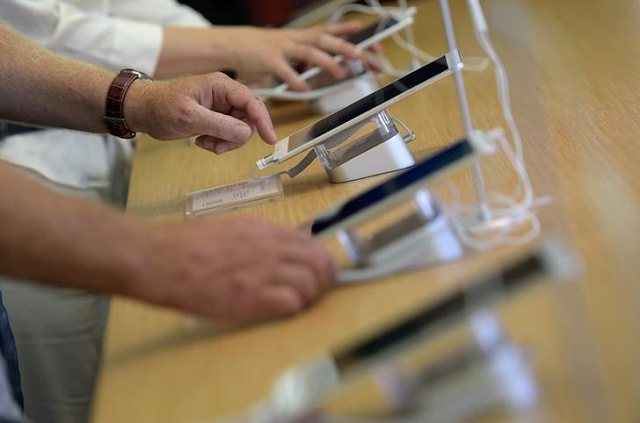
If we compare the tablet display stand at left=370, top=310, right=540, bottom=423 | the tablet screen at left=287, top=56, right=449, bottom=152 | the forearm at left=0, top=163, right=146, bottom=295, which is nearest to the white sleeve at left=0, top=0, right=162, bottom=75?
the tablet screen at left=287, top=56, right=449, bottom=152

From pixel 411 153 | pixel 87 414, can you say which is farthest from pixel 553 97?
pixel 87 414

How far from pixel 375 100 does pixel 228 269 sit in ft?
1.49

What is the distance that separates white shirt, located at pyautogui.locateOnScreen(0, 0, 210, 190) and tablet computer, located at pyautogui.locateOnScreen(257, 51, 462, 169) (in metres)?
0.55

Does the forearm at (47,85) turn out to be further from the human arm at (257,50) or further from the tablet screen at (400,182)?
the tablet screen at (400,182)

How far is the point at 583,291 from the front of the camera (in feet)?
2.79

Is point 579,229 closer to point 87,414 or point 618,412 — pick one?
point 618,412

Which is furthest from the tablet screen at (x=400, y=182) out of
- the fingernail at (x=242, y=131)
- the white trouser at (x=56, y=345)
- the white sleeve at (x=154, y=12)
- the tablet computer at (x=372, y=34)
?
the white sleeve at (x=154, y=12)

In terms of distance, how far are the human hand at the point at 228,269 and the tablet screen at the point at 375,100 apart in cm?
37

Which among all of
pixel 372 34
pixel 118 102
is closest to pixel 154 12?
pixel 372 34

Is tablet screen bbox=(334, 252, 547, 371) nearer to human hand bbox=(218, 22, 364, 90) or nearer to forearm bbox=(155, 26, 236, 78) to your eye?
human hand bbox=(218, 22, 364, 90)

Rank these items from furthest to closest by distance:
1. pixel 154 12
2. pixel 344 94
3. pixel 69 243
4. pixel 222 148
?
pixel 154 12 < pixel 344 94 < pixel 222 148 < pixel 69 243

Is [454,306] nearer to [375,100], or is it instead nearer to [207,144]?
[375,100]

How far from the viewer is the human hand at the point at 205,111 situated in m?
1.31

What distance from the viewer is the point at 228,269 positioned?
0.87 metres
